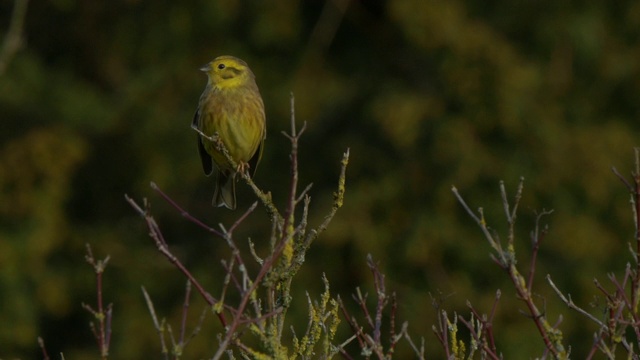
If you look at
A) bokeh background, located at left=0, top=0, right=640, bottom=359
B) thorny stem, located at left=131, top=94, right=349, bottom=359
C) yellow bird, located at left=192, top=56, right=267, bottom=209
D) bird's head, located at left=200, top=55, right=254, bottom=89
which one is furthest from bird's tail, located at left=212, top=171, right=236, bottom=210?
bokeh background, located at left=0, top=0, right=640, bottom=359

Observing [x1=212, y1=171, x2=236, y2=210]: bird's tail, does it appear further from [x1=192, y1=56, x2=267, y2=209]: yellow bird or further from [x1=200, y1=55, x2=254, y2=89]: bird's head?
[x1=200, y1=55, x2=254, y2=89]: bird's head

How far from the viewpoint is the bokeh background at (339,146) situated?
46.8 ft

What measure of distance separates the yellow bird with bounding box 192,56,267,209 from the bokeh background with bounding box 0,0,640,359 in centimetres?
751

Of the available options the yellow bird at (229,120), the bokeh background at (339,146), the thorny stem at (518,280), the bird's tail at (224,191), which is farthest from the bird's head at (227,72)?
the bokeh background at (339,146)

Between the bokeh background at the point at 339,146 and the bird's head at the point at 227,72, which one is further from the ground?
the bird's head at the point at 227,72

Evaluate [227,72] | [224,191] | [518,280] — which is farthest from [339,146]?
[518,280]

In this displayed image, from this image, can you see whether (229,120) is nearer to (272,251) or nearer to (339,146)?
(272,251)

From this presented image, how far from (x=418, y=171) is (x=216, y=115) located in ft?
28.8

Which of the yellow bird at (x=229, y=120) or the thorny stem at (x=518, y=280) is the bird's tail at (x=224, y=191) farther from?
the thorny stem at (x=518, y=280)

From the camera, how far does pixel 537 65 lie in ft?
49.3

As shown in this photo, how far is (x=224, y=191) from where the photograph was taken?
6090mm

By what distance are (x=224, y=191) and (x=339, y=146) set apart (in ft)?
30.0

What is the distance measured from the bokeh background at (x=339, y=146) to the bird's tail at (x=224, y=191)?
24.8 ft

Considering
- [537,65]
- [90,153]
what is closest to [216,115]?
[537,65]
